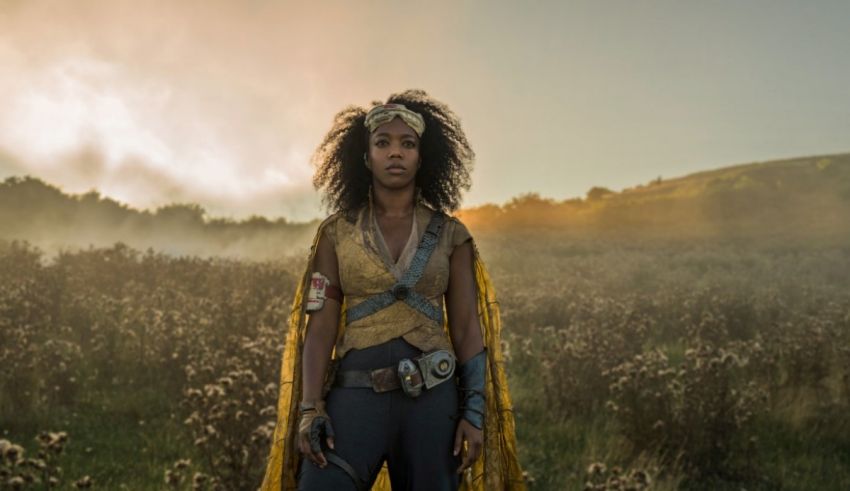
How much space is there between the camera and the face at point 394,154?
10.9 feet


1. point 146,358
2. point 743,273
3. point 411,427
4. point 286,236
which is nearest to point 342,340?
point 411,427

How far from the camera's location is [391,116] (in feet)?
11.0

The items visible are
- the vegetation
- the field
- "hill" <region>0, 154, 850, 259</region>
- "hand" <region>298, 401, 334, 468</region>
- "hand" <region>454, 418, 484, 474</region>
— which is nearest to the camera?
"hand" <region>298, 401, 334, 468</region>

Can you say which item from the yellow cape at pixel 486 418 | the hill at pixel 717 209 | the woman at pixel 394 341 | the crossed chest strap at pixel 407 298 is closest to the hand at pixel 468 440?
the woman at pixel 394 341

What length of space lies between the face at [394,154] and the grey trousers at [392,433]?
758 mm

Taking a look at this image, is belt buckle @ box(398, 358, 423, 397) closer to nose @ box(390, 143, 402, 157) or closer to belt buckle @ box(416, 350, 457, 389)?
belt buckle @ box(416, 350, 457, 389)

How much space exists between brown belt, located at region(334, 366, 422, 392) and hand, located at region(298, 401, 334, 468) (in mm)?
179

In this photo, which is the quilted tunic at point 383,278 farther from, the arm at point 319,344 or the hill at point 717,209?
the hill at point 717,209

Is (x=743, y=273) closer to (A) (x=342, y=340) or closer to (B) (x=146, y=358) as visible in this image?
(B) (x=146, y=358)

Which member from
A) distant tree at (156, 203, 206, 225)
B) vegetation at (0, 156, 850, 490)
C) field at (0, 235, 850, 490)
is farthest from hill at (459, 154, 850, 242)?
field at (0, 235, 850, 490)

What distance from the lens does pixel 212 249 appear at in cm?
3684

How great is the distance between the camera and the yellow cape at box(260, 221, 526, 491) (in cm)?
325

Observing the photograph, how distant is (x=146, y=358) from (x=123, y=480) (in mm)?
3644

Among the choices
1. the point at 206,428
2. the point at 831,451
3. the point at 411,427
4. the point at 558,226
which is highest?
the point at 558,226
